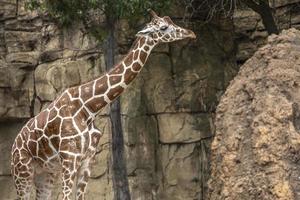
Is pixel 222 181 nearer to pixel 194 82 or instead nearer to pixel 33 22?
pixel 194 82

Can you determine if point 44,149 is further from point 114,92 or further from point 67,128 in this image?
point 114,92

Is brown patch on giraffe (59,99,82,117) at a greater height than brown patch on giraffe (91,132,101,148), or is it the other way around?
brown patch on giraffe (59,99,82,117)

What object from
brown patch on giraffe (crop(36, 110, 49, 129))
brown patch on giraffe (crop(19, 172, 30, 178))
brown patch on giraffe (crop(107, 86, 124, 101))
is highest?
brown patch on giraffe (crop(107, 86, 124, 101))

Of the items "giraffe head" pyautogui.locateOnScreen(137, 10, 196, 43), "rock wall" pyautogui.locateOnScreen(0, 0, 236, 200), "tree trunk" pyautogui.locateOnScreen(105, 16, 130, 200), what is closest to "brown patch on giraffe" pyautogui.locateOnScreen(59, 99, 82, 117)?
"giraffe head" pyautogui.locateOnScreen(137, 10, 196, 43)

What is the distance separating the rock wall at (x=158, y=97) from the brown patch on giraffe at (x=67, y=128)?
2.86m

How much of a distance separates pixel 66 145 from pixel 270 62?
2437 millimetres

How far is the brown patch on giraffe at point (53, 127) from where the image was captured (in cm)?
533

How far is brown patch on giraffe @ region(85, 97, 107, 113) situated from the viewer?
539 cm

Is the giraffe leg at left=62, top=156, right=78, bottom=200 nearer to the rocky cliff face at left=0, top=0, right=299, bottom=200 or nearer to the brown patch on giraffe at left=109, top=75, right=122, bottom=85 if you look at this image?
the brown patch on giraffe at left=109, top=75, right=122, bottom=85

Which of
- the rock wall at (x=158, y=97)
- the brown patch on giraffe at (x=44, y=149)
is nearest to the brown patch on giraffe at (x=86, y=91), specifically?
the brown patch on giraffe at (x=44, y=149)

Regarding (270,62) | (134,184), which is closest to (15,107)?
(134,184)

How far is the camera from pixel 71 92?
5.46 metres

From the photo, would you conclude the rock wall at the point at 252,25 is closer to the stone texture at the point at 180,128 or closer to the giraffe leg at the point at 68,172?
the stone texture at the point at 180,128

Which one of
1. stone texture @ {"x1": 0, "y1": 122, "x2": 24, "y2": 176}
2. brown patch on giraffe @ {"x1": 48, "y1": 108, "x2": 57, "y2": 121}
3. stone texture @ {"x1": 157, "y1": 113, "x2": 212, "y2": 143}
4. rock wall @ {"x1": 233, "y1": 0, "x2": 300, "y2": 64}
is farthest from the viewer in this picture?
stone texture @ {"x1": 0, "y1": 122, "x2": 24, "y2": 176}
